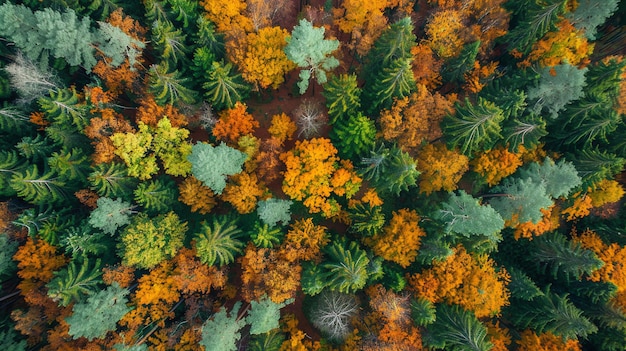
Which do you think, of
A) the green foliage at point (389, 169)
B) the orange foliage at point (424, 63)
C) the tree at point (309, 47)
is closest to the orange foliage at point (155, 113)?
the tree at point (309, 47)

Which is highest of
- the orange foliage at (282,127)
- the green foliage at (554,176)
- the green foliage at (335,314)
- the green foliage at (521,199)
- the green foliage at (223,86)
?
the green foliage at (223,86)

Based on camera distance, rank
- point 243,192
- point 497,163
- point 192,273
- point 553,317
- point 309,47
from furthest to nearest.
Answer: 1. point 243,192
2. point 497,163
3. point 192,273
4. point 553,317
5. point 309,47

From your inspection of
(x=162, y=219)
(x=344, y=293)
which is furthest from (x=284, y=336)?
(x=162, y=219)

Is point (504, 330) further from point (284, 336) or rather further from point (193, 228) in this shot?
point (193, 228)

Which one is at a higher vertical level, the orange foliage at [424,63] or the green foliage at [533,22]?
the green foliage at [533,22]

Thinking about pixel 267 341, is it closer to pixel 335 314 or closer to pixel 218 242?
pixel 335 314

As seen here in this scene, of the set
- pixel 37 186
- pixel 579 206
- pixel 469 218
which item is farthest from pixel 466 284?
pixel 37 186

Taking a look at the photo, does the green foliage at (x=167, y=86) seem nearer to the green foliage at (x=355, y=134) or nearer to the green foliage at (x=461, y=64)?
the green foliage at (x=355, y=134)

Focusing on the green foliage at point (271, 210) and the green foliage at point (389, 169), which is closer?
the green foliage at point (389, 169)
